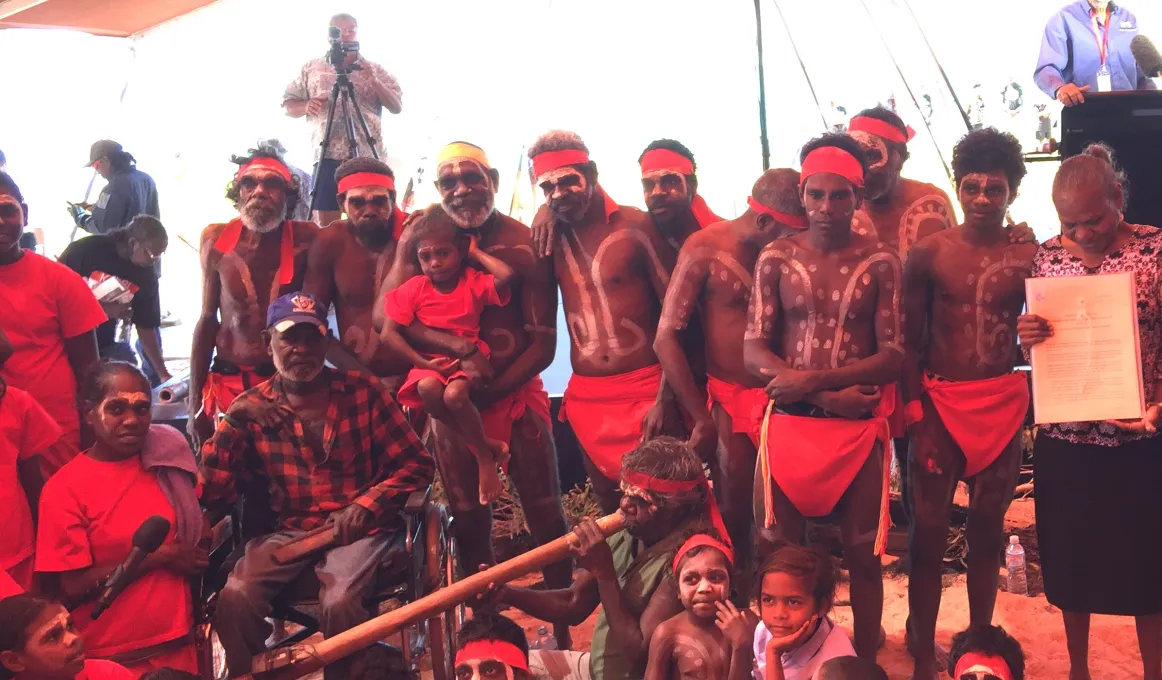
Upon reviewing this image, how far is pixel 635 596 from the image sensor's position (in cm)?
316

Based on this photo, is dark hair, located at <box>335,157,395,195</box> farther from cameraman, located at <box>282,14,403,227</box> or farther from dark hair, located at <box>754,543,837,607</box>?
cameraman, located at <box>282,14,403,227</box>

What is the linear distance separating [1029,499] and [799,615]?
393 cm

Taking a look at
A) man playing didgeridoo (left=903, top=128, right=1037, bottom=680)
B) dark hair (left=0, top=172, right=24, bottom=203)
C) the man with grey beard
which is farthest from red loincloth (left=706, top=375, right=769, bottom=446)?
dark hair (left=0, top=172, right=24, bottom=203)

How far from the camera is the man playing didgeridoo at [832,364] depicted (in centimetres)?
338

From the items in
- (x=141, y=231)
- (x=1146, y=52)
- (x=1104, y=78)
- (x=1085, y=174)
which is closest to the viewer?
(x=1085, y=174)

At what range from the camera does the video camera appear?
6.84 m

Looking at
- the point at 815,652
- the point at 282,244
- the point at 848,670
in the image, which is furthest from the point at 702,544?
the point at 282,244

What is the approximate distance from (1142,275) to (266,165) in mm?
3297

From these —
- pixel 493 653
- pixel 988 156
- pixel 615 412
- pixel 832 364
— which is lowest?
pixel 493 653

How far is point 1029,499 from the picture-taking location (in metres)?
6.22

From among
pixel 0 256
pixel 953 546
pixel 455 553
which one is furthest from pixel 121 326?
pixel 953 546

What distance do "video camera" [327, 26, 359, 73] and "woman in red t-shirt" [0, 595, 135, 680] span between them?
487cm

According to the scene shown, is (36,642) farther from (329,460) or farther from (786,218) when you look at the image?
(786,218)

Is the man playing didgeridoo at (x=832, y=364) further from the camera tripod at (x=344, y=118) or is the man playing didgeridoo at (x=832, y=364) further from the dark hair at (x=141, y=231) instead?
the camera tripod at (x=344, y=118)
